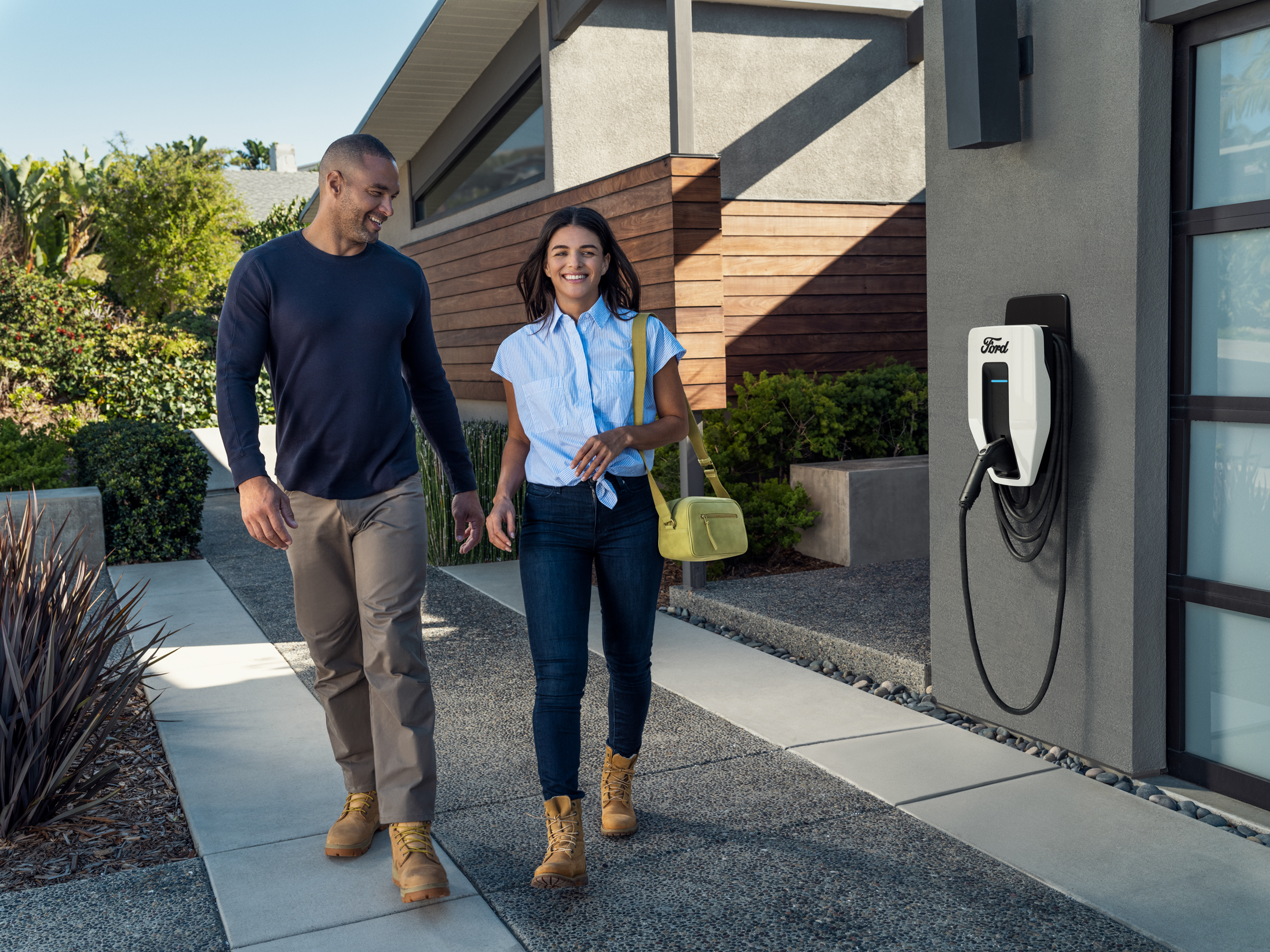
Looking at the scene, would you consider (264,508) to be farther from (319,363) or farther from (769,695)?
(769,695)

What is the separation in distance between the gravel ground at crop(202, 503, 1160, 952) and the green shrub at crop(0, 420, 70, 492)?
6.00 meters

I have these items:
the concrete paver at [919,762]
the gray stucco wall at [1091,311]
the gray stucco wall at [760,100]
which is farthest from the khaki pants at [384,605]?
the gray stucco wall at [760,100]

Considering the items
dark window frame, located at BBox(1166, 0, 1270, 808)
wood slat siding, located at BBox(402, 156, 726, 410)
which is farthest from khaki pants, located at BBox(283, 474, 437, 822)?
wood slat siding, located at BBox(402, 156, 726, 410)

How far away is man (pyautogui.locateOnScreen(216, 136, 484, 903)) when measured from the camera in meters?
2.95

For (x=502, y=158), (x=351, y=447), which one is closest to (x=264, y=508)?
(x=351, y=447)

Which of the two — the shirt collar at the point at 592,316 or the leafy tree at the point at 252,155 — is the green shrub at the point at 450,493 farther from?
the leafy tree at the point at 252,155

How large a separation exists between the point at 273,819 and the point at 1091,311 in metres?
3.13

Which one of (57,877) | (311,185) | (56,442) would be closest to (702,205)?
(57,877)

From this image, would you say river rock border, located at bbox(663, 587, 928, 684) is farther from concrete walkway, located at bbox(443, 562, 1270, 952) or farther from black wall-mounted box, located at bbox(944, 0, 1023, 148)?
black wall-mounted box, located at bbox(944, 0, 1023, 148)

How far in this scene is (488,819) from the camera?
355 centimetres

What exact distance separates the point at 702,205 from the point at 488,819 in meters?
4.24

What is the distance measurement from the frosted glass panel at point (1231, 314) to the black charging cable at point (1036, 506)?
1.31ft

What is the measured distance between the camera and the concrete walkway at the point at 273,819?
9.32 ft

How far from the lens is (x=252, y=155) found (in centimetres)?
7088
